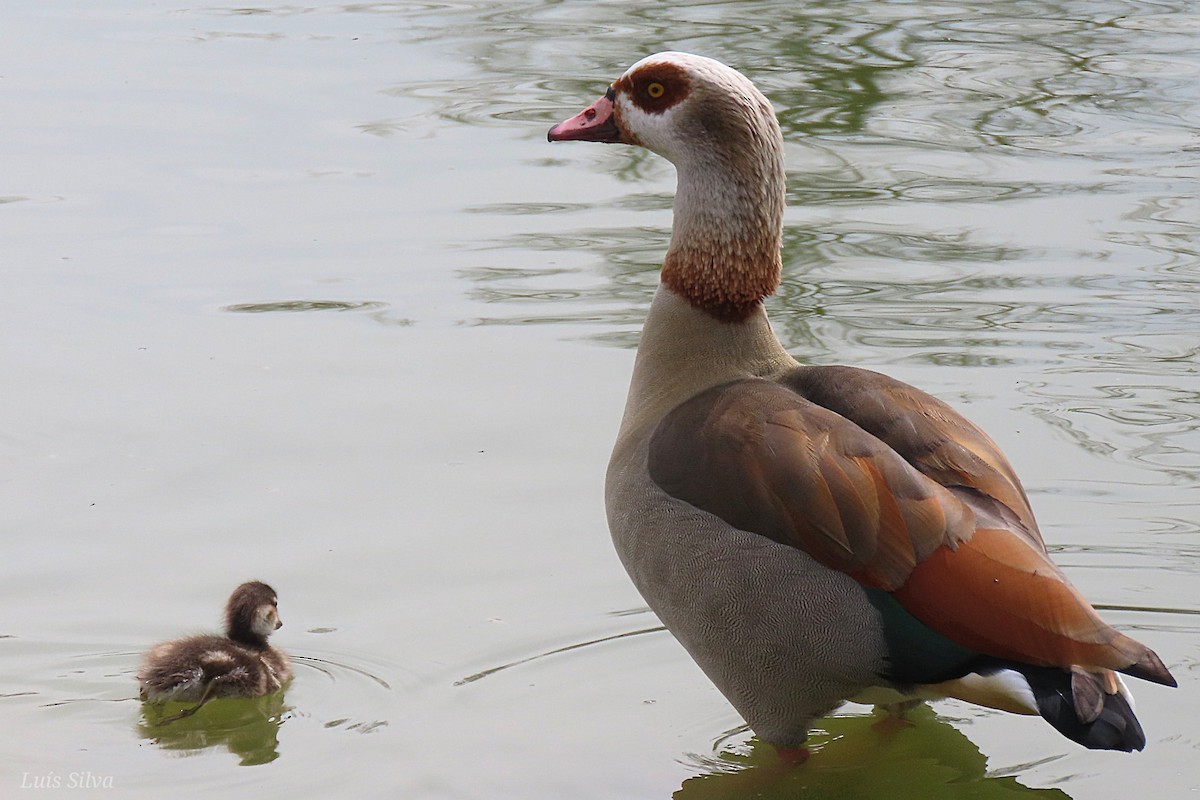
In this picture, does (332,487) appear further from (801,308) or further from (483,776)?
(801,308)

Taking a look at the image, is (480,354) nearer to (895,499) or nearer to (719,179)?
(719,179)

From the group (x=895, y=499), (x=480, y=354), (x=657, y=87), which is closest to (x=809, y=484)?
(x=895, y=499)

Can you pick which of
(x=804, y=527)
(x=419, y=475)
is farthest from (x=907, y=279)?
(x=804, y=527)

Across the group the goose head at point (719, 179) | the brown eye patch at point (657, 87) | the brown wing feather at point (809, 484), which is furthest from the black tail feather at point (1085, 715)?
the brown eye patch at point (657, 87)

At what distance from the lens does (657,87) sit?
15.5 ft

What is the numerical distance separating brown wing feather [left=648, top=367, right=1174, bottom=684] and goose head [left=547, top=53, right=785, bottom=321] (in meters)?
0.34

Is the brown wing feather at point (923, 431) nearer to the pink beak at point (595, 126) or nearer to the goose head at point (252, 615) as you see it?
the pink beak at point (595, 126)

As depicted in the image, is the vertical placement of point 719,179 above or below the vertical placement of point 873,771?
above

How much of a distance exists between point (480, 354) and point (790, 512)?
2.91 meters

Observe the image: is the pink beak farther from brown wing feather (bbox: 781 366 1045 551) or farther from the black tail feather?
the black tail feather

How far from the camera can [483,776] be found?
4.39 m

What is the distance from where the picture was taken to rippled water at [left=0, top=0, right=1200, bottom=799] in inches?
181

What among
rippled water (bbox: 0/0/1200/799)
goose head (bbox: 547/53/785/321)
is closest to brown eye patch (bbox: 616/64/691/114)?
goose head (bbox: 547/53/785/321)

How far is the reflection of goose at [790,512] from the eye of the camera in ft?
12.6
